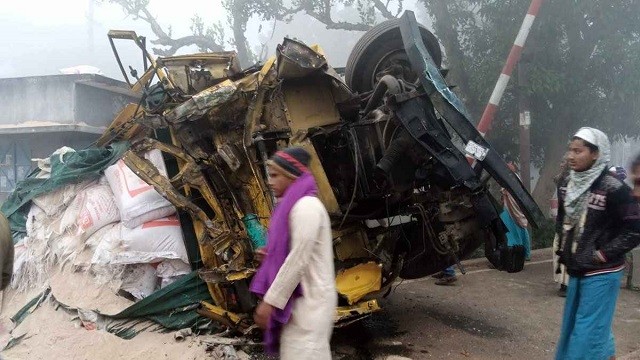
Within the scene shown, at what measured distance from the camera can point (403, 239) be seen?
4859mm

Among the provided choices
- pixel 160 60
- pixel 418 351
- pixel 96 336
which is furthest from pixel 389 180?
pixel 96 336

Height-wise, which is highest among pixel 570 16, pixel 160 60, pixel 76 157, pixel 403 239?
pixel 570 16

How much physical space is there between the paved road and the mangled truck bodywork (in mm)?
451

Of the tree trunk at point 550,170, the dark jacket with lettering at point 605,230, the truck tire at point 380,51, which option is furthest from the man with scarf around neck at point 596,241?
the tree trunk at point 550,170

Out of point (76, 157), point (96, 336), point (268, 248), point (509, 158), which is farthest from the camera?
point (509, 158)

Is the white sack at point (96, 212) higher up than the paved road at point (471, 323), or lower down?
higher up

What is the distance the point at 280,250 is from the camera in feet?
7.54

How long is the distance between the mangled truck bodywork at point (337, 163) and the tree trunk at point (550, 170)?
18.7 ft

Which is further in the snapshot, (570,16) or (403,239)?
(570,16)

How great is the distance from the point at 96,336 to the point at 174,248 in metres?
0.98

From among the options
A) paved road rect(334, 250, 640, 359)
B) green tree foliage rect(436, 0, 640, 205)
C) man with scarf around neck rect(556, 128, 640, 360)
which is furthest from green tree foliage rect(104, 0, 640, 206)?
man with scarf around neck rect(556, 128, 640, 360)

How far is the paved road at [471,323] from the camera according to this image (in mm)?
4309

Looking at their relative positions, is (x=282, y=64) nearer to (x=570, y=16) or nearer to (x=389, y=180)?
(x=389, y=180)

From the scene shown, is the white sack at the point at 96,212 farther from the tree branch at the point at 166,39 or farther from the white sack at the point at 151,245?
the tree branch at the point at 166,39
